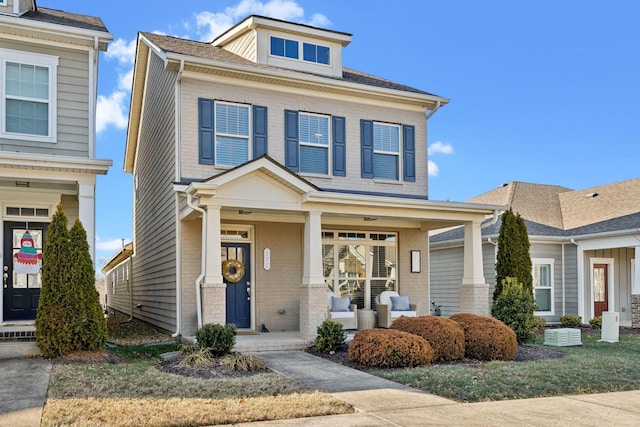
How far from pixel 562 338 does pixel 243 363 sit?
723 centimetres

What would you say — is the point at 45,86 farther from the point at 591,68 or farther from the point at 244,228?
the point at 591,68

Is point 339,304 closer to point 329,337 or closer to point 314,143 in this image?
point 329,337

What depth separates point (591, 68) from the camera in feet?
65.6

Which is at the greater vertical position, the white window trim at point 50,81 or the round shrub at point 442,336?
the white window trim at point 50,81

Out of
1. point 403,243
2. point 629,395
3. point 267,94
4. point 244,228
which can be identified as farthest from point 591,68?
point 629,395

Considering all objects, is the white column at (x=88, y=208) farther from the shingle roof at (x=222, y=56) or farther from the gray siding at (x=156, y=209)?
the shingle roof at (x=222, y=56)

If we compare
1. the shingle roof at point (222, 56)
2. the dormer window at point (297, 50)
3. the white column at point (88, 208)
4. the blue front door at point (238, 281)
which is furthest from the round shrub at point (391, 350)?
the dormer window at point (297, 50)

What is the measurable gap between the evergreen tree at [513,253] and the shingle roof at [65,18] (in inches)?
399

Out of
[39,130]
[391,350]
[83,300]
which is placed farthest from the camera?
[39,130]

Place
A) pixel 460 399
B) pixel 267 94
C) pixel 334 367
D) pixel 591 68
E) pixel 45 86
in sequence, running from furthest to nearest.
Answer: pixel 591 68
pixel 267 94
pixel 45 86
pixel 334 367
pixel 460 399

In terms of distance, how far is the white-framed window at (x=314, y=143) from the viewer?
14.3 meters

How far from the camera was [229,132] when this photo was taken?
13.5m

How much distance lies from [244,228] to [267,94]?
3131 millimetres

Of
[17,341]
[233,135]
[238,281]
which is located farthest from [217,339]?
[233,135]
